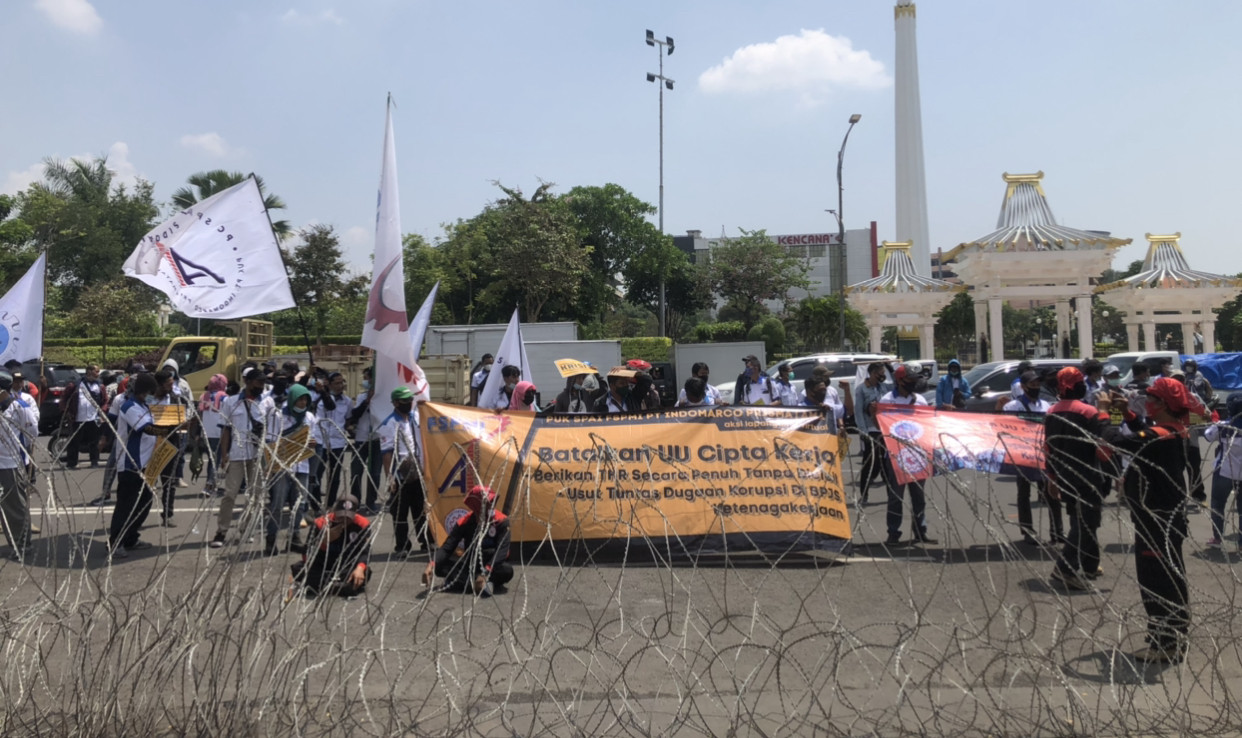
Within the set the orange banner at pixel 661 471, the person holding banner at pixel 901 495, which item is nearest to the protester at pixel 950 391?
the person holding banner at pixel 901 495

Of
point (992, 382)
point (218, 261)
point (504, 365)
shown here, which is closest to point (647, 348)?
point (992, 382)

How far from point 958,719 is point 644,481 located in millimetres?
Answer: 3746

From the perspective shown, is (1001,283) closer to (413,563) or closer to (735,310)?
(413,563)

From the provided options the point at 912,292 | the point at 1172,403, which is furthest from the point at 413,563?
the point at 912,292

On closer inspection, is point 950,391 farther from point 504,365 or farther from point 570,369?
point 504,365

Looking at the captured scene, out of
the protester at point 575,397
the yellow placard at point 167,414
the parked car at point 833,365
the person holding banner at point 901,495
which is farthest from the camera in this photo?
the parked car at point 833,365

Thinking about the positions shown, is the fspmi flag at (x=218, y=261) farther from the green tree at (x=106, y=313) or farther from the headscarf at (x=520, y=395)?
the green tree at (x=106, y=313)

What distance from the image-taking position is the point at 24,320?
11.9m

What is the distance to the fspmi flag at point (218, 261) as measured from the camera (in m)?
8.53

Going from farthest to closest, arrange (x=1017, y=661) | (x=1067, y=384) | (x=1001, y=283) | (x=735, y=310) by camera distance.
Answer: (x=735, y=310)
(x=1001, y=283)
(x=1067, y=384)
(x=1017, y=661)

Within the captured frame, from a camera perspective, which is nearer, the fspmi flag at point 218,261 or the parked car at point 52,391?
the fspmi flag at point 218,261

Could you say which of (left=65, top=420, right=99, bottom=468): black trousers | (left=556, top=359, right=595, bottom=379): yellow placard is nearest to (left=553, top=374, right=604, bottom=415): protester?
(left=556, top=359, right=595, bottom=379): yellow placard

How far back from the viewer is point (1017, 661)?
3885 mm

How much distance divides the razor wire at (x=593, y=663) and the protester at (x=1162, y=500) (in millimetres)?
161
